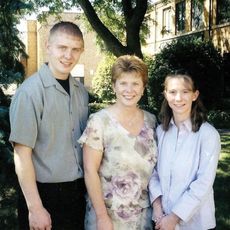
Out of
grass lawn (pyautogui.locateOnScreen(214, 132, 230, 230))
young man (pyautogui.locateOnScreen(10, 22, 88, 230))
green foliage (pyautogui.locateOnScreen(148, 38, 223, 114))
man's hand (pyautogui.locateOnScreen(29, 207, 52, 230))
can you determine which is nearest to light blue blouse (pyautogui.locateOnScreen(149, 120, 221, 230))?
young man (pyautogui.locateOnScreen(10, 22, 88, 230))

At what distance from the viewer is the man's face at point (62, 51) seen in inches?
115

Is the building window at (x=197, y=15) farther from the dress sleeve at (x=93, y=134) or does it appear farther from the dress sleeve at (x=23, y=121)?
the dress sleeve at (x=23, y=121)

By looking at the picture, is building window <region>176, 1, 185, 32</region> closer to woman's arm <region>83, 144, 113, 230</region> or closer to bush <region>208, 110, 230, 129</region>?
bush <region>208, 110, 230, 129</region>

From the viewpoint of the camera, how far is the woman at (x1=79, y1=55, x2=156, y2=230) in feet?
9.68

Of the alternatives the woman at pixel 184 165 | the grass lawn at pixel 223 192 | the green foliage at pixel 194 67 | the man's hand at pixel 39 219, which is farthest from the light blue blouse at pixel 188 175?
the green foliage at pixel 194 67

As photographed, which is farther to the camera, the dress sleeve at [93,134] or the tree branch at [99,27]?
the tree branch at [99,27]

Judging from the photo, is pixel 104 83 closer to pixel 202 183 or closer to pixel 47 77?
pixel 47 77

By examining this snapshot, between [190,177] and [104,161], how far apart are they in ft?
2.12

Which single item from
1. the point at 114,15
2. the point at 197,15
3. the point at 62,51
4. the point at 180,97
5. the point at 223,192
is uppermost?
the point at 197,15

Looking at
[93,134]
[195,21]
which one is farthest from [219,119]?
[93,134]

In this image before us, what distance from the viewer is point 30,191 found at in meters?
2.74

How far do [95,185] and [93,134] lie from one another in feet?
1.22

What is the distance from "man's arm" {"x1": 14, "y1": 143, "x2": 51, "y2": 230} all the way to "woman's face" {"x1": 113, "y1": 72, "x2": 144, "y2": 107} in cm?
80

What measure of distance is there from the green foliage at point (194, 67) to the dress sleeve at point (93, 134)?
14945mm
